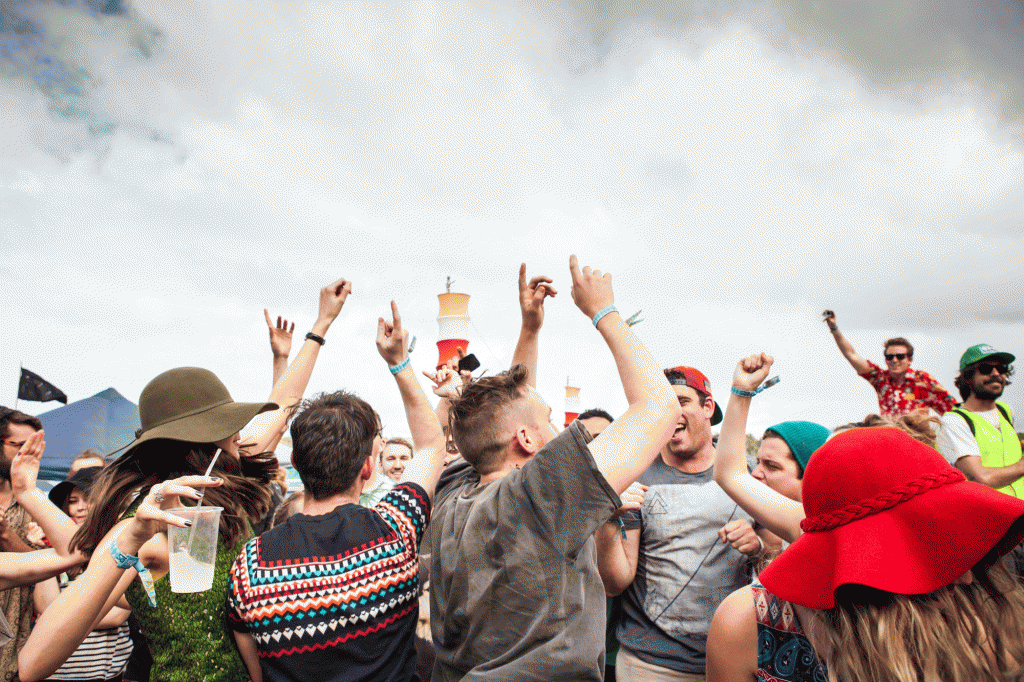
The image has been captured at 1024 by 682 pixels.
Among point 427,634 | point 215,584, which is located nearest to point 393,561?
point 215,584

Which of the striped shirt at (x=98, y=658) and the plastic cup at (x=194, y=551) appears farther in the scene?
the striped shirt at (x=98, y=658)

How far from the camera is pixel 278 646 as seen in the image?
1.90 m

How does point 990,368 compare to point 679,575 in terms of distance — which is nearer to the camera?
point 679,575

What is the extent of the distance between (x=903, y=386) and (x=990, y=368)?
1.22m

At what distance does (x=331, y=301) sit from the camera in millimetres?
3152

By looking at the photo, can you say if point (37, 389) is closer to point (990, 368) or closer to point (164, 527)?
point (164, 527)

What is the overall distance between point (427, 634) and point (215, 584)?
10.3 ft

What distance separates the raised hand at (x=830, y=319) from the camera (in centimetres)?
651

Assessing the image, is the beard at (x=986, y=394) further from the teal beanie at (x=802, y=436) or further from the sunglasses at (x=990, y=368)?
the teal beanie at (x=802, y=436)

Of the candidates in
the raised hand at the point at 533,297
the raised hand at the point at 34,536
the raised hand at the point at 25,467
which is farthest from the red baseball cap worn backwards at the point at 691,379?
the raised hand at the point at 34,536

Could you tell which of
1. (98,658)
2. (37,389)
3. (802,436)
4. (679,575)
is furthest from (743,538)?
(37,389)

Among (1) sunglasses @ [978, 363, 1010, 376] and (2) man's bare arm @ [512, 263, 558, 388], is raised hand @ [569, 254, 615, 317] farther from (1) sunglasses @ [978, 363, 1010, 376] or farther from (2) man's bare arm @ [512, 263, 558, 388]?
(1) sunglasses @ [978, 363, 1010, 376]

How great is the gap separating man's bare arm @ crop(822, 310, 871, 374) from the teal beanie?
3.89 metres

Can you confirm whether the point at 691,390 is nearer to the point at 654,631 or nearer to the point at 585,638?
the point at 654,631
